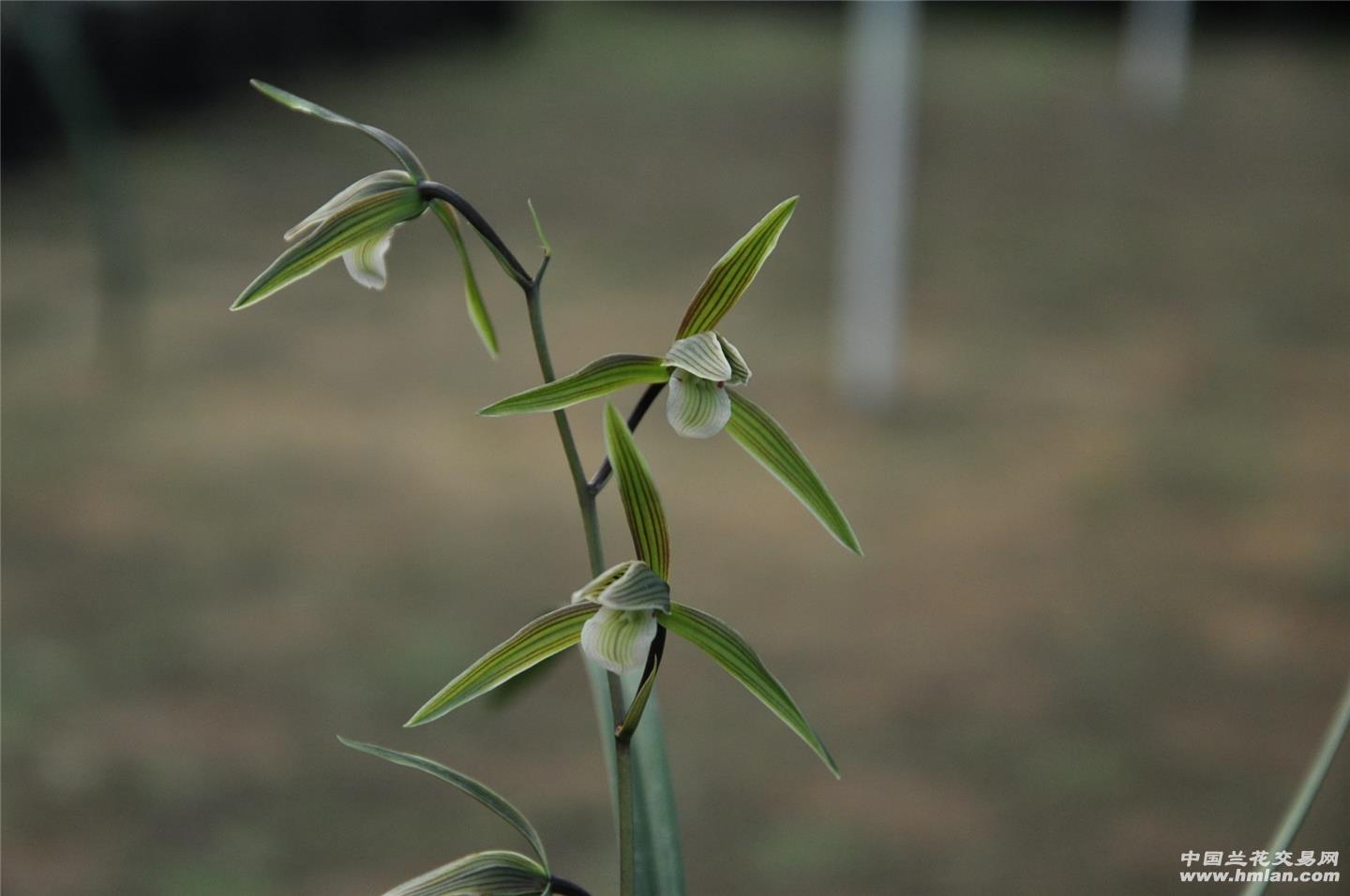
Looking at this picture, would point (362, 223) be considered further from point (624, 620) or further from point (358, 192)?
point (624, 620)

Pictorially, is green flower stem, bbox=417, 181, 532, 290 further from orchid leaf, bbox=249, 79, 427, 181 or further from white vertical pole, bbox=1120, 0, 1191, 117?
white vertical pole, bbox=1120, 0, 1191, 117

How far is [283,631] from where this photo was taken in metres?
1.86

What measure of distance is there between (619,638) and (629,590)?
18 mm

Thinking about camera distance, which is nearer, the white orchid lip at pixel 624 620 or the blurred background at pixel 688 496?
the white orchid lip at pixel 624 620

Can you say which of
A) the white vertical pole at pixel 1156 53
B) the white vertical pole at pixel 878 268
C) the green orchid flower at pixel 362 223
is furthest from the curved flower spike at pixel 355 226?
the white vertical pole at pixel 1156 53

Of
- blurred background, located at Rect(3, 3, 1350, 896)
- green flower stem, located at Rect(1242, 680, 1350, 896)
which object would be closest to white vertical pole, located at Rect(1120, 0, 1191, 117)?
blurred background, located at Rect(3, 3, 1350, 896)

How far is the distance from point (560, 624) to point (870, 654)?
1.56 metres

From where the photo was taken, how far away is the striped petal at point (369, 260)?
1.21ft

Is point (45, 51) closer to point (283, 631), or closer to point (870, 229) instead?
point (283, 631)

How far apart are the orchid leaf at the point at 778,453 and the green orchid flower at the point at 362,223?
2.7 inches

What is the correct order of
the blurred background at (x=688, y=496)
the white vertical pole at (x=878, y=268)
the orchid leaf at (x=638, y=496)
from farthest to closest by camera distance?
the white vertical pole at (x=878, y=268), the blurred background at (x=688, y=496), the orchid leaf at (x=638, y=496)

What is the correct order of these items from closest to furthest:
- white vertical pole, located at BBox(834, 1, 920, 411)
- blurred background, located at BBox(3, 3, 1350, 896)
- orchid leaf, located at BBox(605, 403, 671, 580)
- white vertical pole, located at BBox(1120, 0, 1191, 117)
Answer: orchid leaf, located at BBox(605, 403, 671, 580), blurred background, located at BBox(3, 3, 1350, 896), white vertical pole, located at BBox(834, 1, 920, 411), white vertical pole, located at BBox(1120, 0, 1191, 117)

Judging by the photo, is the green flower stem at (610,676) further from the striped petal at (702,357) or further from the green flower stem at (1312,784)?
the green flower stem at (1312,784)

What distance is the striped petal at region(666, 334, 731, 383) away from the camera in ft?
1.11
